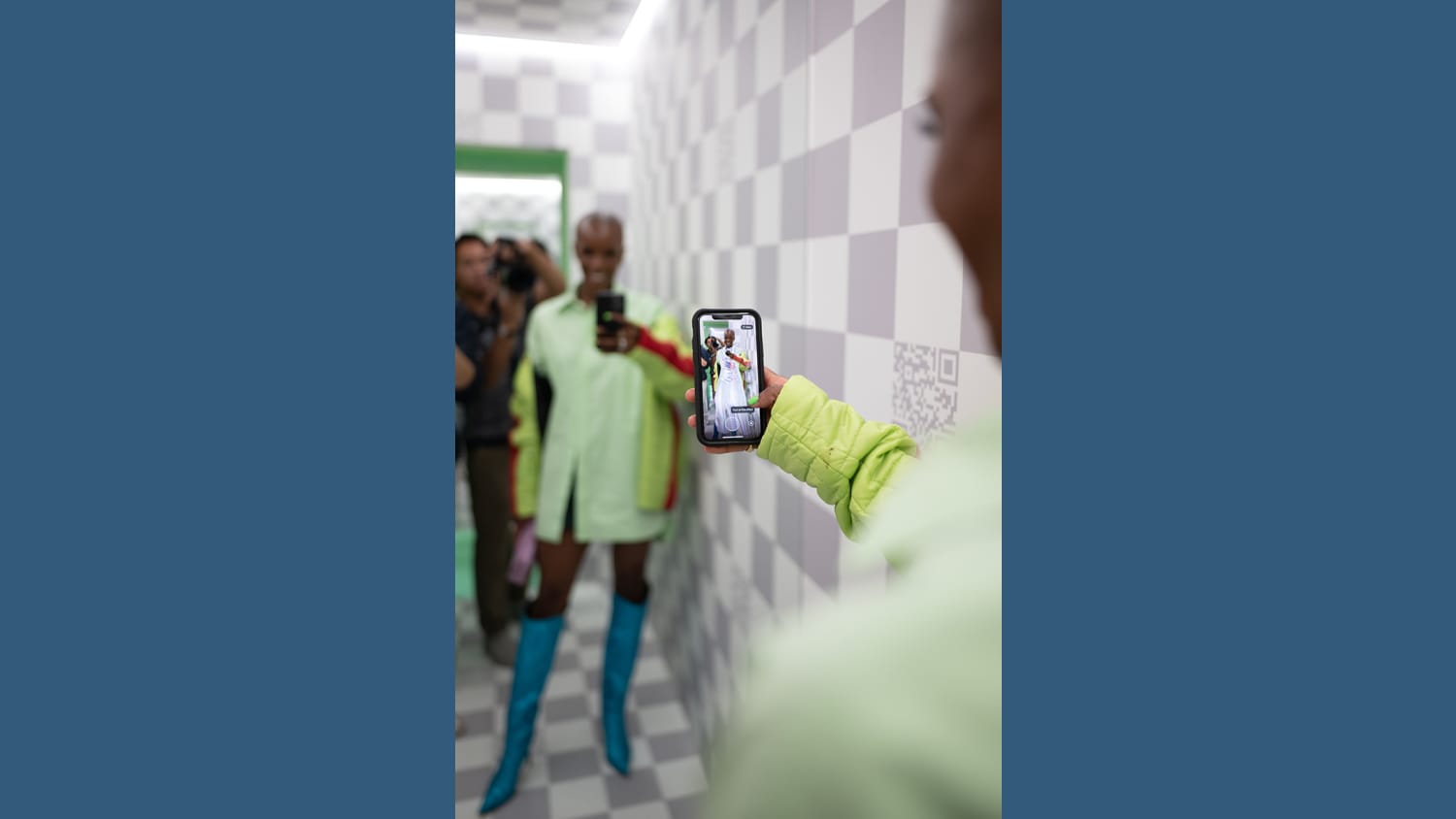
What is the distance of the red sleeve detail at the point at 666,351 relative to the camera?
1.12m

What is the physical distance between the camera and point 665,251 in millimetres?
1584

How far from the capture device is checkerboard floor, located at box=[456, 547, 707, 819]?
1.21m

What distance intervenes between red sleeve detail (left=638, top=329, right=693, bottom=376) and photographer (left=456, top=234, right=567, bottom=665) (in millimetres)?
531

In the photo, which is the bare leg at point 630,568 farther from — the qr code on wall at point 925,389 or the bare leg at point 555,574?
the qr code on wall at point 925,389

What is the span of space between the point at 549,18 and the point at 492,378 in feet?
2.65

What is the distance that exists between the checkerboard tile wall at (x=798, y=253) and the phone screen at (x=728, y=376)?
13 cm

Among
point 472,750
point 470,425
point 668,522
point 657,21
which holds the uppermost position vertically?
point 657,21

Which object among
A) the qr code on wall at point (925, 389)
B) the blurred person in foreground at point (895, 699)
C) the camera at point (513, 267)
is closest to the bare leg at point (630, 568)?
the camera at point (513, 267)

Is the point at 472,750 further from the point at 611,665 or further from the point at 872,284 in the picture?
the point at 872,284

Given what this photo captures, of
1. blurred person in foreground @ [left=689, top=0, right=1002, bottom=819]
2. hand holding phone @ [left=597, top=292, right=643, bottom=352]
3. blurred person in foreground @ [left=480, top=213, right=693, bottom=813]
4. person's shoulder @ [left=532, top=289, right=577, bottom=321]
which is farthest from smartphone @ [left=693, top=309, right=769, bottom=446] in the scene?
person's shoulder @ [left=532, top=289, right=577, bottom=321]

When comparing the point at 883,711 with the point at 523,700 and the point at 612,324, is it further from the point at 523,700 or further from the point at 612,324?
the point at 523,700

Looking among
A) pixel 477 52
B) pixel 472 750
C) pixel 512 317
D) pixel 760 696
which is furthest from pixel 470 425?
pixel 760 696

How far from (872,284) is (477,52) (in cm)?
145

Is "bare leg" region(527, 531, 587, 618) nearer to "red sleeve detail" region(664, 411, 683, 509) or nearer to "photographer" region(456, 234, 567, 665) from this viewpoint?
"red sleeve detail" region(664, 411, 683, 509)
